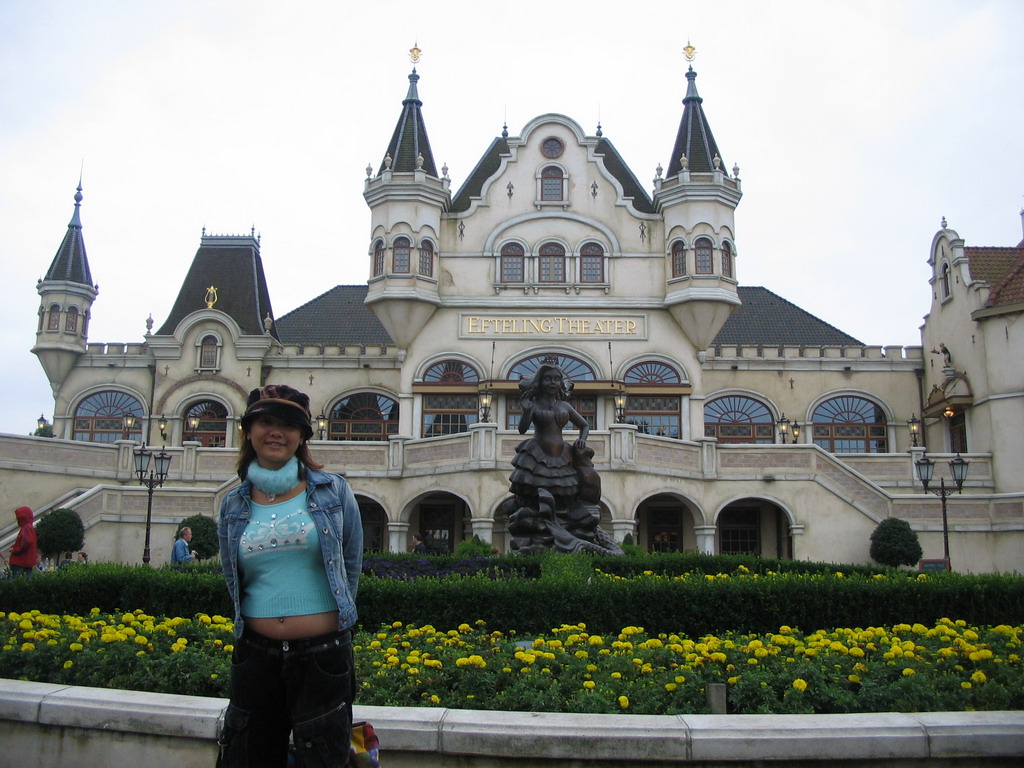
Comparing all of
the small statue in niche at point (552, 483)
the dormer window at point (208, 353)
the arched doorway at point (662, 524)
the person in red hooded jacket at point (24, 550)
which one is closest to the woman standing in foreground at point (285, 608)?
the person in red hooded jacket at point (24, 550)

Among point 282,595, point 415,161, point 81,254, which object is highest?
point 415,161

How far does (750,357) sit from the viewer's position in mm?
40062

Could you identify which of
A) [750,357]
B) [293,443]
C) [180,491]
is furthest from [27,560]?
[750,357]

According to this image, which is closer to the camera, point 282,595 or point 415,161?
point 282,595

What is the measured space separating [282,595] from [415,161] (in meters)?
→ 36.1

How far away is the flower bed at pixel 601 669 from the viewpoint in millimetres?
6898

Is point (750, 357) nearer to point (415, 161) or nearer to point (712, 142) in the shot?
point (712, 142)

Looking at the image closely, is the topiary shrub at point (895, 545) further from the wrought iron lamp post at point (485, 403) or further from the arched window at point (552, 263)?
the arched window at point (552, 263)

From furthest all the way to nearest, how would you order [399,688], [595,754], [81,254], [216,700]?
[81,254], [399,688], [216,700], [595,754]

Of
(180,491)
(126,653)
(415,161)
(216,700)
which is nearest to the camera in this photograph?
(216,700)

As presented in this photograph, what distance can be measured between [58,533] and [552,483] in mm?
16368

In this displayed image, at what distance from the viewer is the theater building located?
31.1 metres

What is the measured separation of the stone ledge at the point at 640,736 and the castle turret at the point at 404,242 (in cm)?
3145

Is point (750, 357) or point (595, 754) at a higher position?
point (750, 357)
